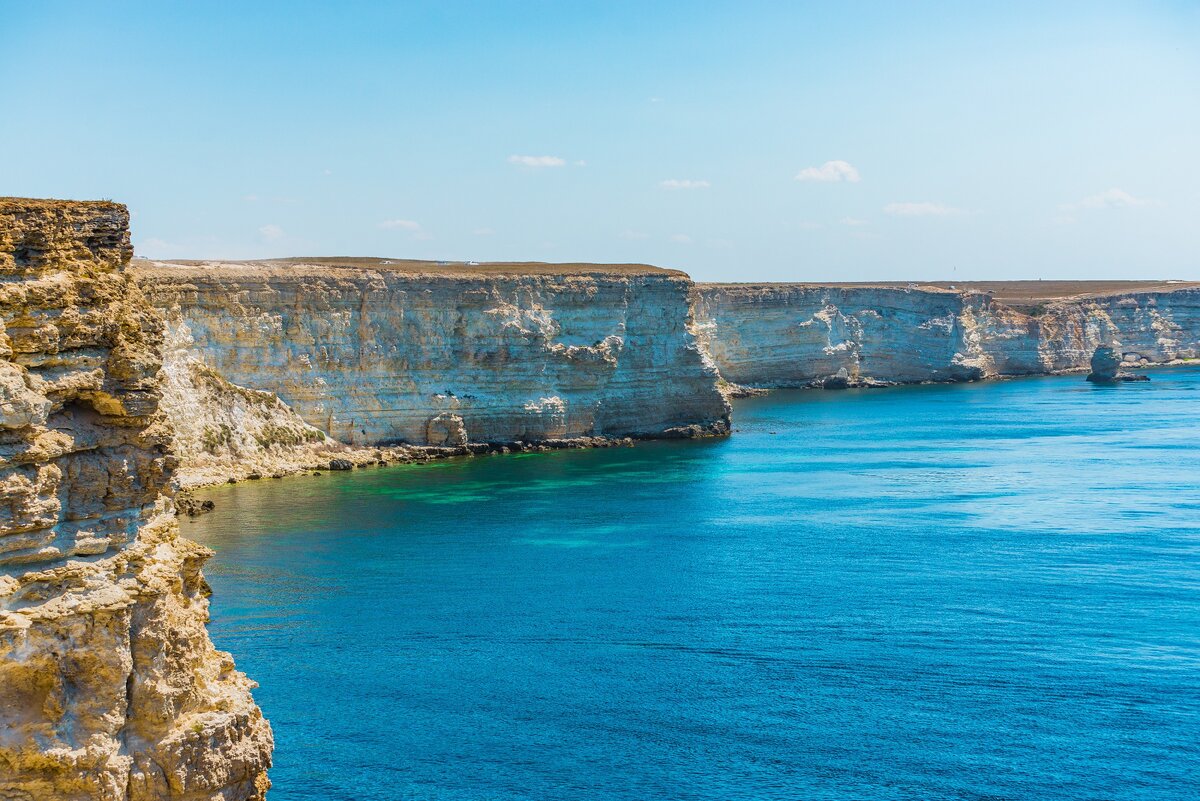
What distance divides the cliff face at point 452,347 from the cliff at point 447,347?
8cm

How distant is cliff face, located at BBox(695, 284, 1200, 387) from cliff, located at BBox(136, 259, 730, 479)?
33294 millimetres

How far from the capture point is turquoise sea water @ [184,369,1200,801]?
2220 centimetres

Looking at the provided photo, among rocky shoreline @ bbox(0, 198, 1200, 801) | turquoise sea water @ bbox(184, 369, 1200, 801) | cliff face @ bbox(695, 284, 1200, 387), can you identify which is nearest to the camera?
rocky shoreline @ bbox(0, 198, 1200, 801)

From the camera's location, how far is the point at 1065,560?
1521 inches

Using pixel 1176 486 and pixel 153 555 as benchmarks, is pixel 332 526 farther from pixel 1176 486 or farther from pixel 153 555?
pixel 1176 486

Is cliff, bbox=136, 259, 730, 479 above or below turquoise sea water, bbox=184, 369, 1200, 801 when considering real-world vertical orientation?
above

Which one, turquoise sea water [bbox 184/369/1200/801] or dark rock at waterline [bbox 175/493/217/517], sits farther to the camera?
dark rock at waterline [bbox 175/493/217/517]

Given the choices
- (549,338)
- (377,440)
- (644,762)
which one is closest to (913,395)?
(549,338)

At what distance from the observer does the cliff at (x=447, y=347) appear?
5997 centimetres

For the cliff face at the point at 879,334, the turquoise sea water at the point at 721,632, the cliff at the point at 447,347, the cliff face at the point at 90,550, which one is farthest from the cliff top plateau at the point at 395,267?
the cliff face at the point at 90,550

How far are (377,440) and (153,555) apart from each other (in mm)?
52077

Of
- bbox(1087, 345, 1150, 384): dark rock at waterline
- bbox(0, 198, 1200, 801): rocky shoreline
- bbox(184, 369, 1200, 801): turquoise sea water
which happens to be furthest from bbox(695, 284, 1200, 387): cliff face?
bbox(184, 369, 1200, 801): turquoise sea water

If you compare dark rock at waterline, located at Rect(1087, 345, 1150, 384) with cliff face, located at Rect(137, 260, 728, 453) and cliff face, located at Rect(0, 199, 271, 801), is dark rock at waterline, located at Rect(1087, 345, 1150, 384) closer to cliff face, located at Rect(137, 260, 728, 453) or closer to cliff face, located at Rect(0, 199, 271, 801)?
cliff face, located at Rect(137, 260, 728, 453)

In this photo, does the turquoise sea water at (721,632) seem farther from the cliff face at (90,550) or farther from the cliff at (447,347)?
the cliff face at (90,550)
